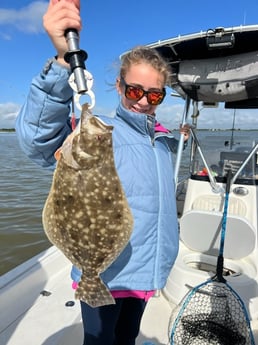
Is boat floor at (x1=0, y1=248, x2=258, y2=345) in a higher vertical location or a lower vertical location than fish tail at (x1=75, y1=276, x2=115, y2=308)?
lower

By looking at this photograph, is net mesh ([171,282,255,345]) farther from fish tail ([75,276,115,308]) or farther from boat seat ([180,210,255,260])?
fish tail ([75,276,115,308])

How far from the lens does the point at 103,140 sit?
4.46 ft

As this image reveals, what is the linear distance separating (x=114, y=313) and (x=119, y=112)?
1145mm

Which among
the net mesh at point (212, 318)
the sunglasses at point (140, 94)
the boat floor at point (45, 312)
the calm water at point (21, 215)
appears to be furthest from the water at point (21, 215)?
the sunglasses at point (140, 94)

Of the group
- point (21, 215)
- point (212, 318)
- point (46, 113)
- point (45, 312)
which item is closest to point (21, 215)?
point (21, 215)

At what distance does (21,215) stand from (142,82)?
7.68 m

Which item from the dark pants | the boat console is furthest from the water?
the dark pants

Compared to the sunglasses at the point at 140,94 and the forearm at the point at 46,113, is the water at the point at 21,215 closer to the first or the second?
the forearm at the point at 46,113

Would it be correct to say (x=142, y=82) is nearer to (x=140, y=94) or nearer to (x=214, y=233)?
(x=140, y=94)

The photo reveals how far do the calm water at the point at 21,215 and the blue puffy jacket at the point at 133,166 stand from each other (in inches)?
78.3

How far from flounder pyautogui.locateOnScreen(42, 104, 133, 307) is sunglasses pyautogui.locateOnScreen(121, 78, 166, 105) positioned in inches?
21.3

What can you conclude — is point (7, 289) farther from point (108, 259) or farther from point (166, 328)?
point (108, 259)

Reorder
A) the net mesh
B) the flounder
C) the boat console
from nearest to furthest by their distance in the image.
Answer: the flounder
the net mesh
the boat console

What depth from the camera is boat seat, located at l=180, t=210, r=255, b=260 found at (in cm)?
353
